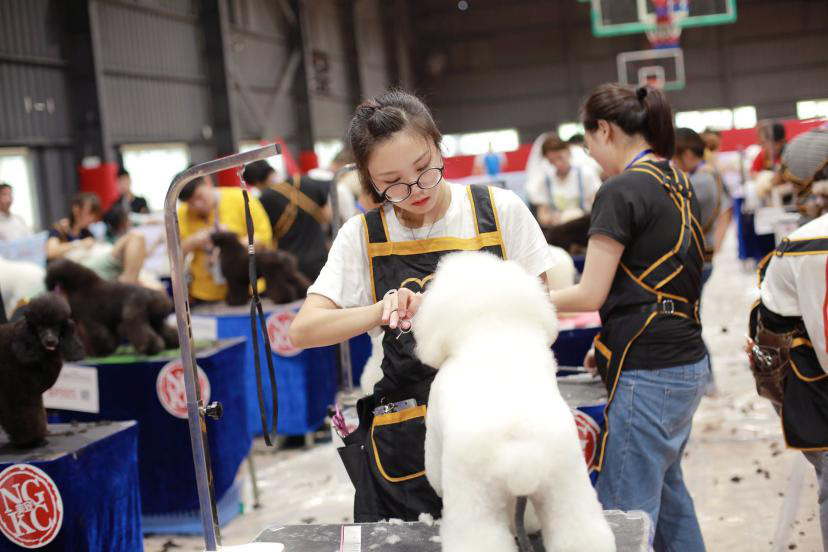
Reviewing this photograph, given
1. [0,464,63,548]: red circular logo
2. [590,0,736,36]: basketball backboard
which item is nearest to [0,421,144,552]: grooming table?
[0,464,63,548]: red circular logo

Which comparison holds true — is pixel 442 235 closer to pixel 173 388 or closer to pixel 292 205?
pixel 173 388

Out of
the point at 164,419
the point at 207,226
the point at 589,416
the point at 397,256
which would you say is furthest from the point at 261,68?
the point at 397,256

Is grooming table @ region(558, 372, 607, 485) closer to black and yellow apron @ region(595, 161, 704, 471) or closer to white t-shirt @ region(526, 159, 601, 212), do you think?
black and yellow apron @ region(595, 161, 704, 471)

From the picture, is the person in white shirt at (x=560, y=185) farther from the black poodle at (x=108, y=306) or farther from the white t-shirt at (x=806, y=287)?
the white t-shirt at (x=806, y=287)

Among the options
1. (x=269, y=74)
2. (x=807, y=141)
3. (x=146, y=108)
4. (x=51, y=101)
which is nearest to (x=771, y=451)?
(x=807, y=141)

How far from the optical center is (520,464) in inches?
46.4

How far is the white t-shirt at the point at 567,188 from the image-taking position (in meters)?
6.21

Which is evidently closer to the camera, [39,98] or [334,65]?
[39,98]

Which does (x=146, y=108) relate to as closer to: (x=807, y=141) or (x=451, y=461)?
(x=807, y=141)

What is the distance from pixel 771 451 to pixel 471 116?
19.8 meters

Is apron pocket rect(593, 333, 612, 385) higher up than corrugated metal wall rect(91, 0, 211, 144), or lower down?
lower down

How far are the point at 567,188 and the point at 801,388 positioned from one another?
424 centimetres

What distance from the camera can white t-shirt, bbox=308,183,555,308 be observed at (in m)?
1.66

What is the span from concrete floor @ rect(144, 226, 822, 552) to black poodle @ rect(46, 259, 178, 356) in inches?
35.4
